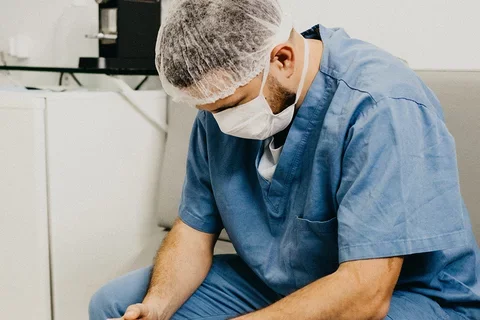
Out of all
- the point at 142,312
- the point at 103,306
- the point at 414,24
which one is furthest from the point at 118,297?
the point at 414,24

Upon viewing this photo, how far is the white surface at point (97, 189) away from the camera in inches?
52.9

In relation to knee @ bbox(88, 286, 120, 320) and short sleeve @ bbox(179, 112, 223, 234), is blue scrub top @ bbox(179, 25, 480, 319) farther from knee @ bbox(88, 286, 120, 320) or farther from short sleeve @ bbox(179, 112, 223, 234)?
knee @ bbox(88, 286, 120, 320)

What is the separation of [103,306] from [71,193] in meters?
0.40

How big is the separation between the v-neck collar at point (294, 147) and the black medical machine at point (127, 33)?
2.44ft

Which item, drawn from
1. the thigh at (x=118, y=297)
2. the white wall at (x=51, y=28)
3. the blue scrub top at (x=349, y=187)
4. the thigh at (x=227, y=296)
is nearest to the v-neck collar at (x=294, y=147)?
the blue scrub top at (x=349, y=187)

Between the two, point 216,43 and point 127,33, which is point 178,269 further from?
point 127,33

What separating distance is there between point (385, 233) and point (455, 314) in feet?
0.89

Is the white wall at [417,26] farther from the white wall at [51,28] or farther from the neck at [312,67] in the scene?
the white wall at [51,28]

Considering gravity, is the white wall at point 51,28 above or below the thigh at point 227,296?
above

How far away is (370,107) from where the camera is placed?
0.83 m

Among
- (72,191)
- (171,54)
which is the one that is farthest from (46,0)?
(171,54)

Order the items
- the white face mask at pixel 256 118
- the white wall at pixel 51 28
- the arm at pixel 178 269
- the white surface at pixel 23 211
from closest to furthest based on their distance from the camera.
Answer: the white face mask at pixel 256 118
the arm at pixel 178 269
the white surface at pixel 23 211
the white wall at pixel 51 28

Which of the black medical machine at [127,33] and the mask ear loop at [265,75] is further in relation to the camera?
the black medical machine at [127,33]

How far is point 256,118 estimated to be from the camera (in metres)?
0.92
